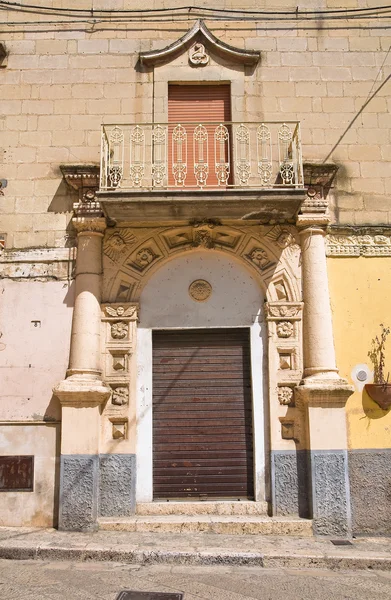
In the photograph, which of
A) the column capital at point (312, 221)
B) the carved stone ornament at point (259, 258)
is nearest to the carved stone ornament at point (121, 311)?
the carved stone ornament at point (259, 258)

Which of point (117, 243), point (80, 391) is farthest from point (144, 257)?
point (80, 391)

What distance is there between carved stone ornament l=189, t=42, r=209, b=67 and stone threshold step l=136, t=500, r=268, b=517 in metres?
7.26

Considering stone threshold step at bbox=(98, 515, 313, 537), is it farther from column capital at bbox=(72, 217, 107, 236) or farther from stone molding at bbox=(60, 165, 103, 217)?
stone molding at bbox=(60, 165, 103, 217)

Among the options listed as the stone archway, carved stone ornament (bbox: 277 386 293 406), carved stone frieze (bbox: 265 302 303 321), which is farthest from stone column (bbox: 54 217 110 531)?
carved stone frieze (bbox: 265 302 303 321)

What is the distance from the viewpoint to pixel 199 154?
9.45 m

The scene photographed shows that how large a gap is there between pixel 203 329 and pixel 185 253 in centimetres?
129

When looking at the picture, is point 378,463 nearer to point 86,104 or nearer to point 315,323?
point 315,323

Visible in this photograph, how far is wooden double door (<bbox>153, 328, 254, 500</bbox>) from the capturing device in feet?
28.3

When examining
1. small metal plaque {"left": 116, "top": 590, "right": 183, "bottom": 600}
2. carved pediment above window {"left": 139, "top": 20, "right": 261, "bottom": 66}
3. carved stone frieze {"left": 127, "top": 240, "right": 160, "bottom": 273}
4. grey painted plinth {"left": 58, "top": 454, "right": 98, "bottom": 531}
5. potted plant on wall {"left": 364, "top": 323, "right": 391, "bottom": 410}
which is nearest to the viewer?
small metal plaque {"left": 116, "top": 590, "right": 183, "bottom": 600}

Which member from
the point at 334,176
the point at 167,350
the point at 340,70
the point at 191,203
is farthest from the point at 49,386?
the point at 340,70

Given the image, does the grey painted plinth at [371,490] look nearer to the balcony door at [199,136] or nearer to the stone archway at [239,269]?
the stone archway at [239,269]

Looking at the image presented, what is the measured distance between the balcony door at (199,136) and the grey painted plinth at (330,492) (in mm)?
4481

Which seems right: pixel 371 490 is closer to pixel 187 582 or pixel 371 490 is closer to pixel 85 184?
pixel 187 582

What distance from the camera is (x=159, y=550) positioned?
6949 mm
